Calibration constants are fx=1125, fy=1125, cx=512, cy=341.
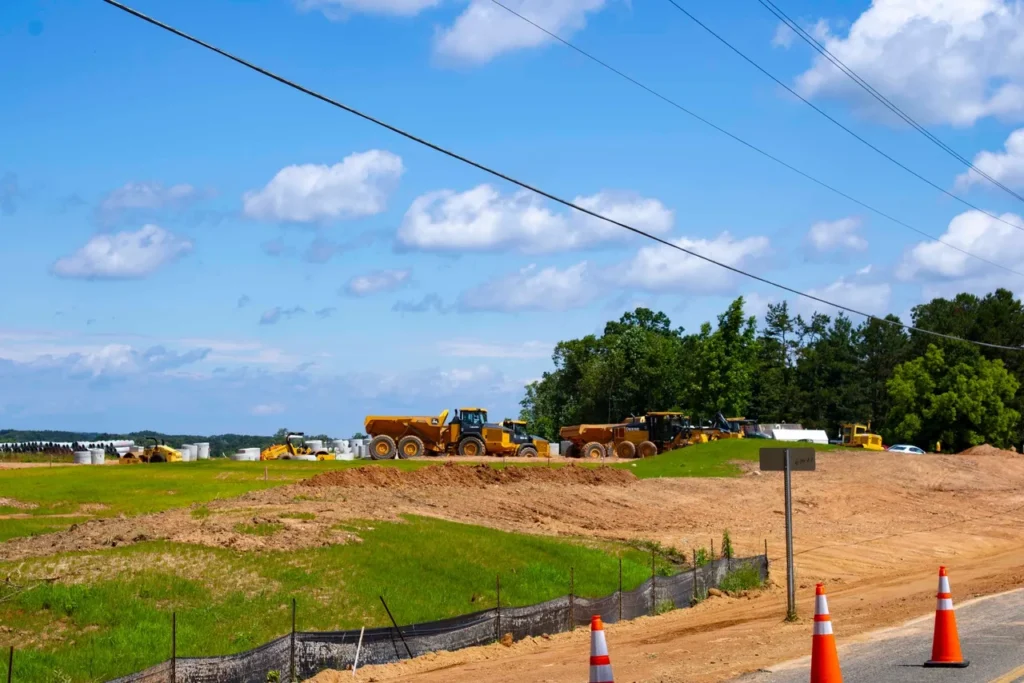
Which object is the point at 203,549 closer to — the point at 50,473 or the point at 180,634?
the point at 180,634

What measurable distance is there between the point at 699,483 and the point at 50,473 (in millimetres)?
29862

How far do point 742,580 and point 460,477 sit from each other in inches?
629

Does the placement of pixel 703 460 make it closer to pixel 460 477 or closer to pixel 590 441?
pixel 590 441

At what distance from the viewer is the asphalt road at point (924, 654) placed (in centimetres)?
1339

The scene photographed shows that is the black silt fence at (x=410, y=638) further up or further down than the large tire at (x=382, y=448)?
further down

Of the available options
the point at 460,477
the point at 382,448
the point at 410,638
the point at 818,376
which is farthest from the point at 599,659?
the point at 818,376

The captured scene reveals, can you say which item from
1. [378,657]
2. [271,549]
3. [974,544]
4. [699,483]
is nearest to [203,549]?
[271,549]

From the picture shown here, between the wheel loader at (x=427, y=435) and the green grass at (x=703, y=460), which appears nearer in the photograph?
the green grass at (x=703, y=460)

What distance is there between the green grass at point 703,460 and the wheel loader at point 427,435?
885 cm

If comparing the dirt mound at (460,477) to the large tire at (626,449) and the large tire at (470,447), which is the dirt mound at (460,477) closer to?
the large tire at (470,447)

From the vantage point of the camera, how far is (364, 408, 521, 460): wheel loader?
6519 cm

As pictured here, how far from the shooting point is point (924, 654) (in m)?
15.2

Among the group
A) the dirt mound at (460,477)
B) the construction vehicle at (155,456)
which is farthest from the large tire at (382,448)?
the dirt mound at (460,477)

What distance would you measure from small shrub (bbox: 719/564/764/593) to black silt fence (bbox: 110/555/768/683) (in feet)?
6.49
